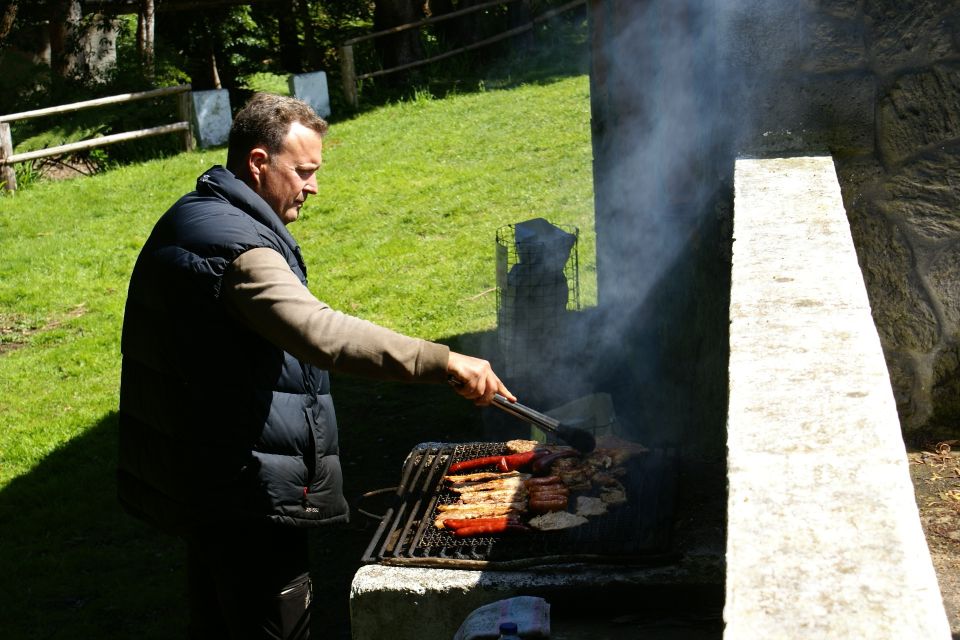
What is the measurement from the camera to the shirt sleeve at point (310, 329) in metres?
2.62

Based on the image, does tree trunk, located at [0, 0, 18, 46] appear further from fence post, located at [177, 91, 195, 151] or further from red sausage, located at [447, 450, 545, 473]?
red sausage, located at [447, 450, 545, 473]

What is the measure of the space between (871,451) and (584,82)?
1364 cm

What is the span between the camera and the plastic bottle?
2776 mm

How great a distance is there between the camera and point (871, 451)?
1.78 m

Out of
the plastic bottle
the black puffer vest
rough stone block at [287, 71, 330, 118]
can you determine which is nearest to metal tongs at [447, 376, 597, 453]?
the black puffer vest

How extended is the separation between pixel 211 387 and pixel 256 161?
26.0 inches

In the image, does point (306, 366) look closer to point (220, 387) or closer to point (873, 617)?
point (220, 387)

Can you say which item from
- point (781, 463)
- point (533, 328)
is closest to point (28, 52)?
point (533, 328)

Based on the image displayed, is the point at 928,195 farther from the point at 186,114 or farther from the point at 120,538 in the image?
the point at 186,114

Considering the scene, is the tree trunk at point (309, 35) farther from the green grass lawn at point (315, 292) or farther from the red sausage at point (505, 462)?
the red sausage at point (505, 462)

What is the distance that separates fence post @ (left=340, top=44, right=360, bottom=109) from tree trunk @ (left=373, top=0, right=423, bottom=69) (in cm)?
106

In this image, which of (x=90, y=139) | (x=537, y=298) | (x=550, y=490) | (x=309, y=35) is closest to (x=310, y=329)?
(x=550, y=490)

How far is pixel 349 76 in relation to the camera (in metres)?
15.5

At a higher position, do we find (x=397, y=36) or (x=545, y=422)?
(x=397, y=36)
